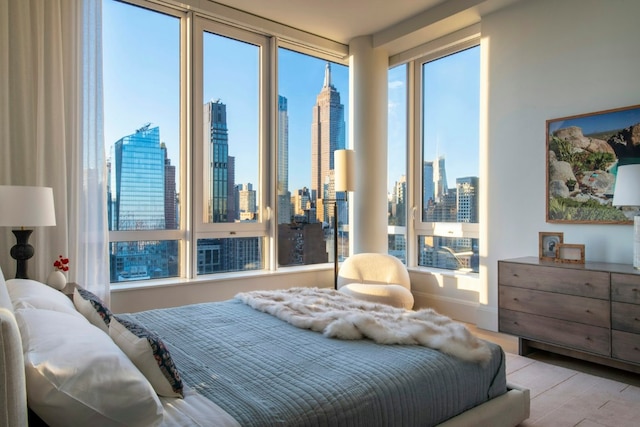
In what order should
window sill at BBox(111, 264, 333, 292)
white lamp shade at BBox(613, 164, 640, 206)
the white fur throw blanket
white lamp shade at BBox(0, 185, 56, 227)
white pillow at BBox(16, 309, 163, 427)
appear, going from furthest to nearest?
window sill at BBox(111, 264, 333, 292) → white lamp shade at BBox(613, 164, 640, 206) → white lamp shade at BBox(0, 185, 56, 227) → the white fur throw blanket → white pillow at BBox(16, 309, 163, 427)

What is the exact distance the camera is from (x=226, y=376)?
5.06ft

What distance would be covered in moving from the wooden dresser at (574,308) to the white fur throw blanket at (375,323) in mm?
1229

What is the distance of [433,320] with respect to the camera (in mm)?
2197

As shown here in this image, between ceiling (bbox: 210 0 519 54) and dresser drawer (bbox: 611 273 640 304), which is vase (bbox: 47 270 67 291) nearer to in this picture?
ceiling (bbox: 210 0 519 54)

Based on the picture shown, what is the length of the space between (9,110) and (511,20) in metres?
4.12

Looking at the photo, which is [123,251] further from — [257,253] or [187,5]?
[187,5]

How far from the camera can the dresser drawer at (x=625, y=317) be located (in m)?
2.57

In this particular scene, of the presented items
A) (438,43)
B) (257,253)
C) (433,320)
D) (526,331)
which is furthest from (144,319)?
(438,43)

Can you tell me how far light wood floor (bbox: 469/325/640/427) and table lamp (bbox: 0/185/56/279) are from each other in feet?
9.74

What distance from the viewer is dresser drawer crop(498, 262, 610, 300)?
2.75 m

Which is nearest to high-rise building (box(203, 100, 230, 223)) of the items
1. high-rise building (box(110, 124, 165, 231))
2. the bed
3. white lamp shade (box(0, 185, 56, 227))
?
high-rise building (box(110, 124, 165, 231))

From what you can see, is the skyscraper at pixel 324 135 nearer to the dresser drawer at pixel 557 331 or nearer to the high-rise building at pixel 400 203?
the high-rise building at pixel 400 203

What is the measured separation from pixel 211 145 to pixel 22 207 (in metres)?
1.90

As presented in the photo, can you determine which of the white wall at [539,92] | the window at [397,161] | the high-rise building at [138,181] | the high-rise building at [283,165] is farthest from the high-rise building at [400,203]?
the high-rise building at [138,181]
